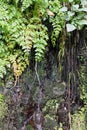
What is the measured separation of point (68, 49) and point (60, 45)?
8 centimetres

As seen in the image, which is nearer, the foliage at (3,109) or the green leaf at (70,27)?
the green leaf at (70,27)

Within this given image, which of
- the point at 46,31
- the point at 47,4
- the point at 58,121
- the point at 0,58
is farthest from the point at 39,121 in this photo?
the point at 47,4

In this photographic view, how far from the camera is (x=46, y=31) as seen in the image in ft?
7.06

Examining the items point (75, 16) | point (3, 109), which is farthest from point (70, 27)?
point (3, 109)

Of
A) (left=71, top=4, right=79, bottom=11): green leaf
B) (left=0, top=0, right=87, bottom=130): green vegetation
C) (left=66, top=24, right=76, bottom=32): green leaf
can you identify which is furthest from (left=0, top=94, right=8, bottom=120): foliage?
(left=71, top=4, right=79, bottom=11): green leaf

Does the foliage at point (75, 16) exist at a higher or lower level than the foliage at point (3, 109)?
higher

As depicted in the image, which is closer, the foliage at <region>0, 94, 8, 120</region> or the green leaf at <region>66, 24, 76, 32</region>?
the green leaf at <region>66, 24, 76, 32</region>

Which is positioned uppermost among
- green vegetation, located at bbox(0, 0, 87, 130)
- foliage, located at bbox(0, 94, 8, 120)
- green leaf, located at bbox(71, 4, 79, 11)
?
green leaf, located at bbox(71, 4, 79, 11)

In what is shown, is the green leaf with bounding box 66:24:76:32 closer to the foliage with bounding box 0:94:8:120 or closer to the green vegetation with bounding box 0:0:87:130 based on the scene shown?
the green vegetation with bounding box 0:0:87:130

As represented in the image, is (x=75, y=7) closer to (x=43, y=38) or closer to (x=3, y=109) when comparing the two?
(x=43, y=38)

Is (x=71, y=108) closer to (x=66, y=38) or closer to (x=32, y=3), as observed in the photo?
(x=66, y=38)

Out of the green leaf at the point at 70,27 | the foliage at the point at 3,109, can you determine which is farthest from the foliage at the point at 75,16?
the foliage at the point at 3,109

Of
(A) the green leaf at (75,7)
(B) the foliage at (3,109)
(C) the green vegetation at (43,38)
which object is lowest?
(B) the foliage at (3,109)

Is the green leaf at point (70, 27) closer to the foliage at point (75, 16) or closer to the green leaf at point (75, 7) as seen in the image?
the foliage at point (75, 16)
